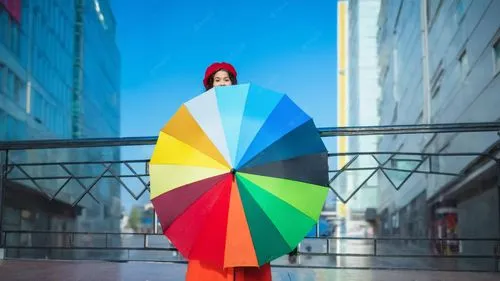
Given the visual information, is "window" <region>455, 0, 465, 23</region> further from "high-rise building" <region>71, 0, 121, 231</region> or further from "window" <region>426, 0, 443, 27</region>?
"high-rise building" <region>71, 0, 121, 231</region>

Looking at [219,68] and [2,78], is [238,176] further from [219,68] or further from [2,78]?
[2,78]

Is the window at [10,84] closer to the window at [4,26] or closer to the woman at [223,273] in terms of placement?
the window at [4,26]

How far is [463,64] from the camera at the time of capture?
19297 millimetres

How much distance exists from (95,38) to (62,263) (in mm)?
39172

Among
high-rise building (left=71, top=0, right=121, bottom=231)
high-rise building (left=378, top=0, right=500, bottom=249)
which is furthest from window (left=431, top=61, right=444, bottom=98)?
high-rise building (left=71, top=0, right=121, bottom=231)

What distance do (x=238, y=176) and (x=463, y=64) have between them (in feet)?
59.9

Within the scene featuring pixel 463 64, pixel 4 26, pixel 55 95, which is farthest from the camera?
pixel 55 95

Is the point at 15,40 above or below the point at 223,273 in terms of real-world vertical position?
above

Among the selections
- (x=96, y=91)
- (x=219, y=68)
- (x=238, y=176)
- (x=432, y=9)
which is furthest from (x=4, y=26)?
(x=96, y=91)

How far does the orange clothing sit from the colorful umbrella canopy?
6cm

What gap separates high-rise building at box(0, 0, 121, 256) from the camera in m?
23.1

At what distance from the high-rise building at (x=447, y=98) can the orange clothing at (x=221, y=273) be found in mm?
6928

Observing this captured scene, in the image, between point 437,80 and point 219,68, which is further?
point 437,80

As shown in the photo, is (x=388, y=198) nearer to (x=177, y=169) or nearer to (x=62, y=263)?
(x=62, y=263)
